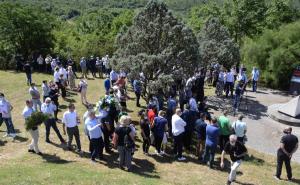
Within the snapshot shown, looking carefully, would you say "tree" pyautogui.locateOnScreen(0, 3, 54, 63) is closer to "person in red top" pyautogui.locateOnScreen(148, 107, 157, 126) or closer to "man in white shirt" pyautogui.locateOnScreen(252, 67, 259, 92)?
"man in white shirt" pyautogui.locateOnScreen(252, 67, 259, 92)

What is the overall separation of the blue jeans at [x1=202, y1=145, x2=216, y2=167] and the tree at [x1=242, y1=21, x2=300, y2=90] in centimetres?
1640

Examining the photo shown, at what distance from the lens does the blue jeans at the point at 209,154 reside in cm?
1445

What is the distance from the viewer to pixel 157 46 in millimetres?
19422

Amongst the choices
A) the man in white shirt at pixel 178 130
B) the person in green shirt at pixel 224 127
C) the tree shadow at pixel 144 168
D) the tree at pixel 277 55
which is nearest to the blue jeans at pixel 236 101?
the person in green shirt at pixel 224 127

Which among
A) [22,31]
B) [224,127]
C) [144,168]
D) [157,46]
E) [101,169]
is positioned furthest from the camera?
[22,31]

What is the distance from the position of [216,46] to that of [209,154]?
13179 mm

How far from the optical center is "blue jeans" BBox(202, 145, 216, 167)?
14453mm

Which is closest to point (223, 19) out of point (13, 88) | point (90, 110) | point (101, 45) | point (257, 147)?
point (101, 45)

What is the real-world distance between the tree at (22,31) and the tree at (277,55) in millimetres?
16003

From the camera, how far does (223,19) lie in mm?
40906

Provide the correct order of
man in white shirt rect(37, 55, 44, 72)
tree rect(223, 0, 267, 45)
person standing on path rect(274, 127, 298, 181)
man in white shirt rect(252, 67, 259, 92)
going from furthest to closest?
tree rect(223, 0, 267, 45) → man in white shirt rect(37, 55, 44, 72) → man in white shirt rect(252, 67, 259, 92) → person standing on path rect(274, 127, 298, 181)

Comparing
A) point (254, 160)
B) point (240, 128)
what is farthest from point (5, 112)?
point (254, 160)

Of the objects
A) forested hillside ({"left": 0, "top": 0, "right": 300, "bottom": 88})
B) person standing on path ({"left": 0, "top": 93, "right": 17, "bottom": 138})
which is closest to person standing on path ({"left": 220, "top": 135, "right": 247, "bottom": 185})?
person standing on path ({"left": 0, "top": 93, "right": 17, "bottom": 138})

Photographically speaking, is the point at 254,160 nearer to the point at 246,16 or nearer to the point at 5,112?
the point at 5,112
